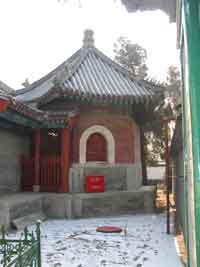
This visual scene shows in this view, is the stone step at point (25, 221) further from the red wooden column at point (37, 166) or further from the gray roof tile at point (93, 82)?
the gray roof tile at point (93, 82)

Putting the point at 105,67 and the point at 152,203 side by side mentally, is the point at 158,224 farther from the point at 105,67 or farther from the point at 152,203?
the point at 105,67

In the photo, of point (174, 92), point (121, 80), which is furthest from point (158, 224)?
point (174, 92)

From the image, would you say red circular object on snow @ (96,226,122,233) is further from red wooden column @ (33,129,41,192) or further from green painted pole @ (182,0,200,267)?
green painted pole @ (182,0,200,267)

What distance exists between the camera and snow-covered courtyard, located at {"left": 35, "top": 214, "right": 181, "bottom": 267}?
15.0 ft

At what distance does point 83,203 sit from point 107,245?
131 inches

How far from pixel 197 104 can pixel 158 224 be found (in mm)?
6611

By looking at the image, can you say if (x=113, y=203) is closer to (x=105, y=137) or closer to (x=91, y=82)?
(x=105, y=137)

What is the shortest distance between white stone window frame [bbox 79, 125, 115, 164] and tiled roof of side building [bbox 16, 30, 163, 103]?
42.8 inches

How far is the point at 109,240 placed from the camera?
234 inches

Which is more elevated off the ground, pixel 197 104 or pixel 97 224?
pixel 197 104

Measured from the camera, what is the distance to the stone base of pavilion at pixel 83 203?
25.9ft

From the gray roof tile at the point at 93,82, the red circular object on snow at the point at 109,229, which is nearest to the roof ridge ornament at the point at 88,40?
the gray roof tile at the point at 93,82

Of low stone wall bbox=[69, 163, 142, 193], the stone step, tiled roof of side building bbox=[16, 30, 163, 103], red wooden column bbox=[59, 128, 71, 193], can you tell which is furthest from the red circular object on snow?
tiled roof of side building bbox=[16, 30, 163, 103]

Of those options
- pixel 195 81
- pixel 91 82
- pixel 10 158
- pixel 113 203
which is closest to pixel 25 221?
pixel 10 158
